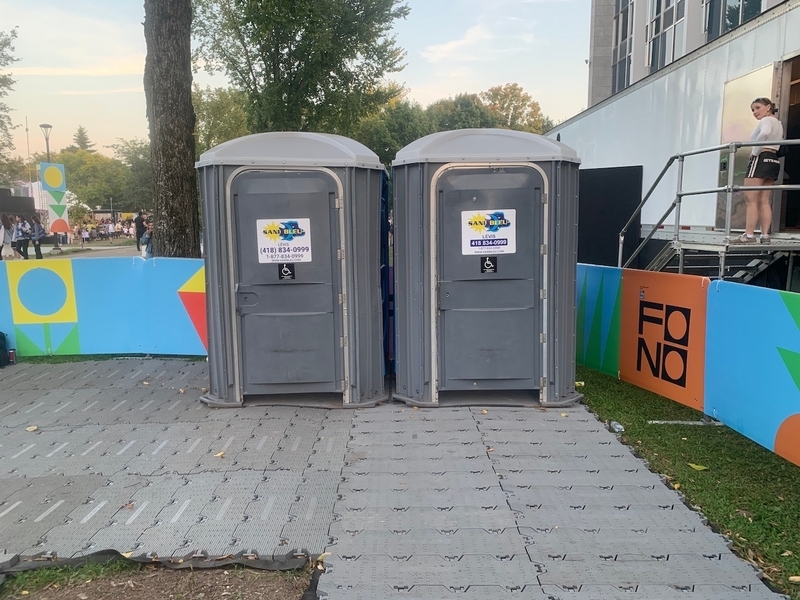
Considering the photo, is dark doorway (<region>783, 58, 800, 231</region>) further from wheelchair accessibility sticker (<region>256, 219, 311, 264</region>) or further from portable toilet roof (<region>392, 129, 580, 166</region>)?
wheelchair accessibility sticker (<region>256, 219, 311, 264</region>)

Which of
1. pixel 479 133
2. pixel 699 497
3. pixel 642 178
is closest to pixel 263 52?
pixel 642 178

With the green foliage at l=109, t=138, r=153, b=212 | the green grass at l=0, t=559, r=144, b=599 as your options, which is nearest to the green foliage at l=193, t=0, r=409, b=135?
the green grass at l=0, t=559, r=144, b=599

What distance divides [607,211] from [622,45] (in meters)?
10.7

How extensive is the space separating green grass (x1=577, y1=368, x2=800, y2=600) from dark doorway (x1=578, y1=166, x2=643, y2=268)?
16.1ft

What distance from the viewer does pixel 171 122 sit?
8508 millimetres

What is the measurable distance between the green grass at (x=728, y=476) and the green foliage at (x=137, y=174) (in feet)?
180

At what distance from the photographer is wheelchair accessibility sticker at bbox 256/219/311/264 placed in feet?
18.4

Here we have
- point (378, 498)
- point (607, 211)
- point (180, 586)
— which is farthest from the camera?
point (607, 211)

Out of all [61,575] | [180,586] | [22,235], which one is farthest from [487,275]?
[22,235]

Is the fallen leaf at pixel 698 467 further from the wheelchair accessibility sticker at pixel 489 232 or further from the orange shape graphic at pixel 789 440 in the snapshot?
the wheelchair accessibility sticker at pixel 489 232

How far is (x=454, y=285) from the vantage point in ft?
18.6

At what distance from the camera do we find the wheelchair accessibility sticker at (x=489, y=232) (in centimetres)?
555

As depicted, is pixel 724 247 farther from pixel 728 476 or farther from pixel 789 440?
pixel 728 476

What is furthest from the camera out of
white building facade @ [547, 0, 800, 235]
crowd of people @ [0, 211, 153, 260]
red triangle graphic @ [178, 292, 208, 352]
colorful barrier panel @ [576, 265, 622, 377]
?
crowd of people @ [0, 211, 153, 260]
